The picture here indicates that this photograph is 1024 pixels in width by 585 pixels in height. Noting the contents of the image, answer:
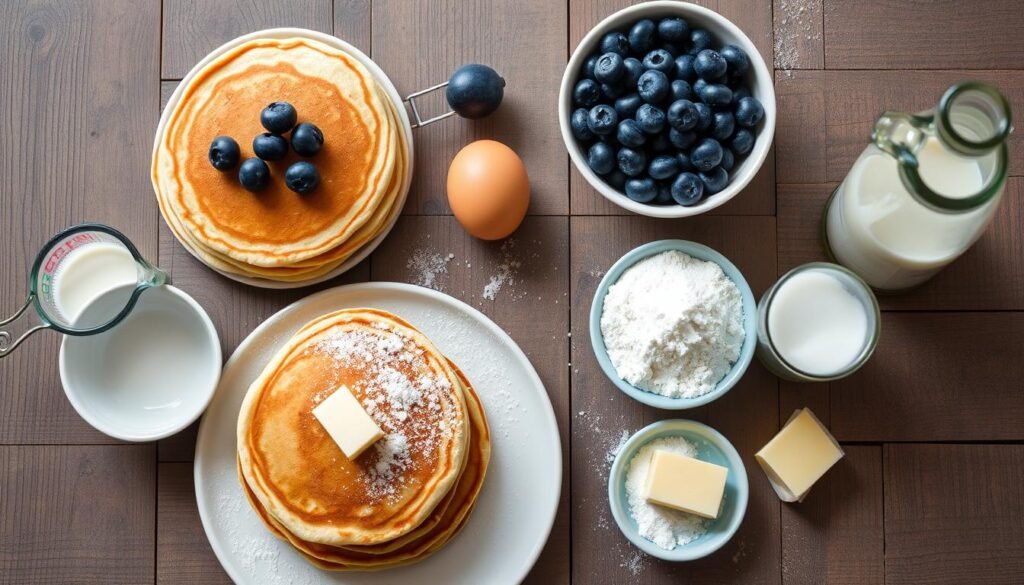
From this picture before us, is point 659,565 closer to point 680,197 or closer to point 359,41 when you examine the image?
point 680,197

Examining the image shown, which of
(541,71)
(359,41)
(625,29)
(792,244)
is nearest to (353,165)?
(359,41)

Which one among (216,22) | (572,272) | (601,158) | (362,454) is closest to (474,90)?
(601,158)

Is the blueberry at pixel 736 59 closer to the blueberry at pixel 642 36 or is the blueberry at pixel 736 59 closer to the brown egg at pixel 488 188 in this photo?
the blueberry at pixel 642 36

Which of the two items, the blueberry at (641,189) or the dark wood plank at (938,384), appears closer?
the blueberry at (641,189)

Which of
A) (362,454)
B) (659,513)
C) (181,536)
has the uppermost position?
(362,454)

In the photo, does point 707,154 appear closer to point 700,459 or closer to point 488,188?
point 488,188

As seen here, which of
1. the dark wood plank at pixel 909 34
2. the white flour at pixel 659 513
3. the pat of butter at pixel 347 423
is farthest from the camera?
the dark wood plank at pixel 909 34

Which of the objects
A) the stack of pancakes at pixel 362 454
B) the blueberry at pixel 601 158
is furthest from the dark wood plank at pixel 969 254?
the stack of pancakes at pixel 362 454
